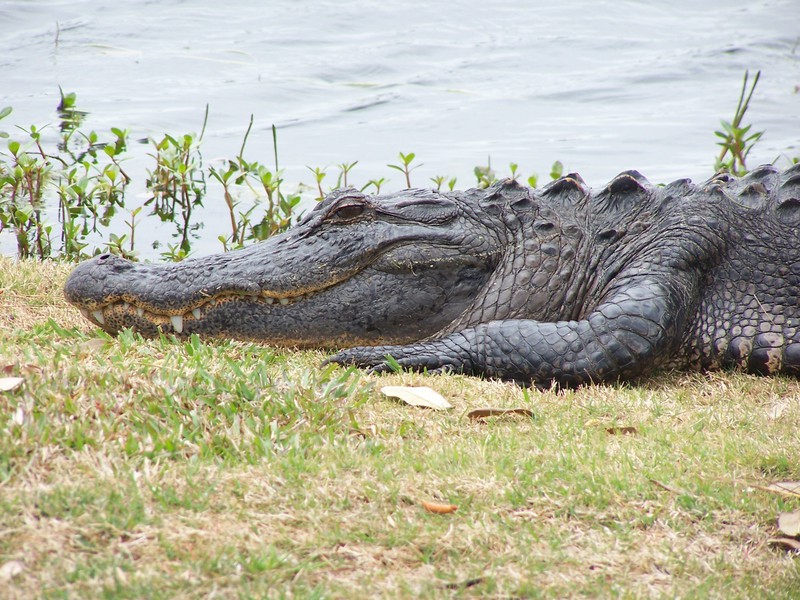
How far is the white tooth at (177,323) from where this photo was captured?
440cm

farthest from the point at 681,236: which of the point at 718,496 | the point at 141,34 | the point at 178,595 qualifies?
the point at 141,34

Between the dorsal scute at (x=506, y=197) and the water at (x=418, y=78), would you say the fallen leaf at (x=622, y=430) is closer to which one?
the dorsal scute at (x=506, y=197)

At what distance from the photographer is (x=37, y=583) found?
2.13 m

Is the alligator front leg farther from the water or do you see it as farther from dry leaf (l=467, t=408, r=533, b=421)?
the water

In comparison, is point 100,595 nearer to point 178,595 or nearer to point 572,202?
point 178,595

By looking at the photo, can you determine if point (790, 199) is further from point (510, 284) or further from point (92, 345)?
point (92, 345)

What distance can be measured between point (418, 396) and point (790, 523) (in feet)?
4.63

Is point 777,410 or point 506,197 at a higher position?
point 506,197

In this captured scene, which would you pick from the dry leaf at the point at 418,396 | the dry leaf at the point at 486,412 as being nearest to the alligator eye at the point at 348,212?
the dry leaf at the point at 418,396

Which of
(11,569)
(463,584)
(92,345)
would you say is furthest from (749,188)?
(11,569)

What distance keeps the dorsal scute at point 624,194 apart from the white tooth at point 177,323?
2.17m

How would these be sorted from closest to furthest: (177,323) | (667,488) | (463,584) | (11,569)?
(11,569), (463,584), (667,488), (177,323)

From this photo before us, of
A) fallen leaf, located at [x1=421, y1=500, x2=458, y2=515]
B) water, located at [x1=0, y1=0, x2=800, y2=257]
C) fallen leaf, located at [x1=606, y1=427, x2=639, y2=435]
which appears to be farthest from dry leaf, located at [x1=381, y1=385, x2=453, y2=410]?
water, located at [x1=0, y1=0, x2=800, y2=257]

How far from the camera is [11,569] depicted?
2.15 m
